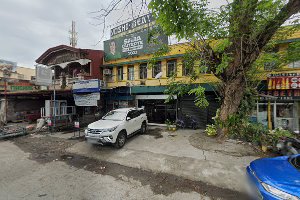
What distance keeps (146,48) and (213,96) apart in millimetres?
6556

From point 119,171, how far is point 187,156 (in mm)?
2924

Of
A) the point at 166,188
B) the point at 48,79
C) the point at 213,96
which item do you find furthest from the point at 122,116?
the point at 48,79

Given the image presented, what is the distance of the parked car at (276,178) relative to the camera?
280cm

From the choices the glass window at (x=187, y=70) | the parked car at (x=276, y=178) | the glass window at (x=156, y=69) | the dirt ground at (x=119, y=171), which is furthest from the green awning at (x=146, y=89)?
the parked car at (x=276, y=178)

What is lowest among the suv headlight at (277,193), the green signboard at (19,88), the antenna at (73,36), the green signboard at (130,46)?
the suv headlight at (277,193)

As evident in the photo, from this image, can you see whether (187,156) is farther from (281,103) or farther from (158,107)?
(281,103)

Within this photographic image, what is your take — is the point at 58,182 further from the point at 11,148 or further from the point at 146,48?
the point at 146,48

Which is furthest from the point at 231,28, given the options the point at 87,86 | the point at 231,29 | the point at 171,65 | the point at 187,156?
the point at 87,86

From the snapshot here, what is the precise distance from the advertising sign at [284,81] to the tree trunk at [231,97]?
9.02 ft

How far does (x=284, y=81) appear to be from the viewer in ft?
29.1

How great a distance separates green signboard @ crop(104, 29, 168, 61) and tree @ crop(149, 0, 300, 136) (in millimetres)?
5276

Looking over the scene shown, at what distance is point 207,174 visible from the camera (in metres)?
5.22

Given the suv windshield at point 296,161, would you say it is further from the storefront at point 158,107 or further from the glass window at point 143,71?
the glass window at point 143,71

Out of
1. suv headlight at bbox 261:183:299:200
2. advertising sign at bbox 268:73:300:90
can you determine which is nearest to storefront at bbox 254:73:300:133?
advertising sign at bbox 268:73:300:90
